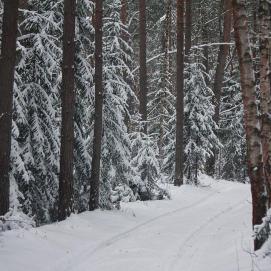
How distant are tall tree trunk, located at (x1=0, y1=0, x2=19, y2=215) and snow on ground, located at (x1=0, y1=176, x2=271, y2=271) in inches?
64.3

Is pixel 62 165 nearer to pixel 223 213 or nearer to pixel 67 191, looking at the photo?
pixel 67 191

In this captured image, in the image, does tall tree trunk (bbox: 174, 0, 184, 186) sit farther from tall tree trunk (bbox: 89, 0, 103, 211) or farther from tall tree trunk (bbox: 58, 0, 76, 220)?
tall tree trunk (bbox: 58, 0, 76, 220)

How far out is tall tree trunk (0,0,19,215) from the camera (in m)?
11.4

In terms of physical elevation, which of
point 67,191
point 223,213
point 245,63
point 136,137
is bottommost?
point 223,213

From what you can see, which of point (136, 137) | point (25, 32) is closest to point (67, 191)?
point (25, 32)

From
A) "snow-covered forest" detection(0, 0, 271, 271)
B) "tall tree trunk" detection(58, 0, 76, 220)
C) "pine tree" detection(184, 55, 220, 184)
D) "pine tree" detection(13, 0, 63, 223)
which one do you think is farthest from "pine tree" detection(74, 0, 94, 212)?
"pine tree" detection(184, 55, 220, 184)

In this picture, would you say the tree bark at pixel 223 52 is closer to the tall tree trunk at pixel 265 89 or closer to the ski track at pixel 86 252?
the ski track at pixel 86 252

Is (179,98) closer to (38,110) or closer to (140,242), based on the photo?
(38,110)

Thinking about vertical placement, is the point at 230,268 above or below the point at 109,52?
below

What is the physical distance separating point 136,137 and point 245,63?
13.2 meters

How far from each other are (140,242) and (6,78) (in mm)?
5287

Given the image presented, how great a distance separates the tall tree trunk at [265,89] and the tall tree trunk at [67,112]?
6.30 meters

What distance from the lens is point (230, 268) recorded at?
29.3ft

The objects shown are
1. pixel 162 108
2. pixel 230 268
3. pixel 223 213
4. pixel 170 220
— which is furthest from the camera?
pixel 162 108
